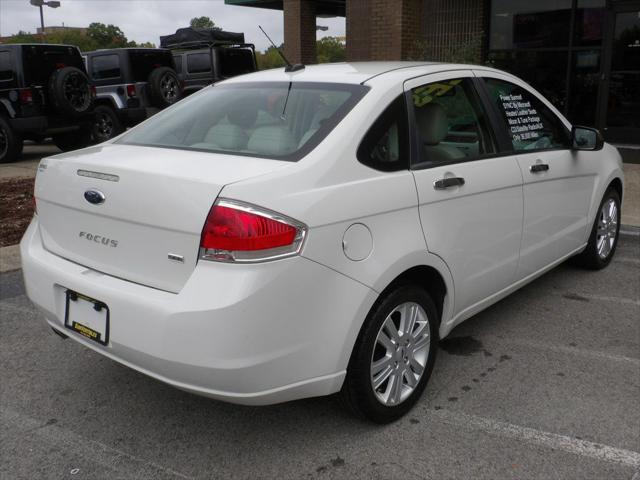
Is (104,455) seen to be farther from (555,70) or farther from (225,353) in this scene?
(555,70)

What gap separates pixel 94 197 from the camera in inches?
111

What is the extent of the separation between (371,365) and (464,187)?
1063 mm

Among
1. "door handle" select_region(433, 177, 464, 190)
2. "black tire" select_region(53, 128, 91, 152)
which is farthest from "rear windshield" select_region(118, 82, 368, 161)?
"black tire" select_region(53, 128, 91, 152)

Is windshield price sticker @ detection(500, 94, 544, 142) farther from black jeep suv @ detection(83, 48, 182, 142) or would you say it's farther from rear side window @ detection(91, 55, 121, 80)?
rear side window @ detection(91, 55, 121, 80)

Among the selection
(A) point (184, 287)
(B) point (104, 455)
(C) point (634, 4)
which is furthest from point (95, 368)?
(C) point (634, 4)

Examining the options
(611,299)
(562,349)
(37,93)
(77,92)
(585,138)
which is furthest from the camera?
(77,92)

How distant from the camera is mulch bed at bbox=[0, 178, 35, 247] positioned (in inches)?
263

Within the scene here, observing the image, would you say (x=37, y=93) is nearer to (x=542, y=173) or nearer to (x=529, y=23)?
(x=529, y=23)

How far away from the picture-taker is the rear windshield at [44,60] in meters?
11.9

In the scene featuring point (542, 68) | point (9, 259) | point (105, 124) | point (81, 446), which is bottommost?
point (81, 446)

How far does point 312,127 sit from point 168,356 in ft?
3.89

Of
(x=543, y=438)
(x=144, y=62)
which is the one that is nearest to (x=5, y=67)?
(x=144, y=62)

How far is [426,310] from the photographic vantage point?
10.5ft

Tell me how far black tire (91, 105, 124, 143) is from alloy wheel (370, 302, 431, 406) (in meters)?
12.3
